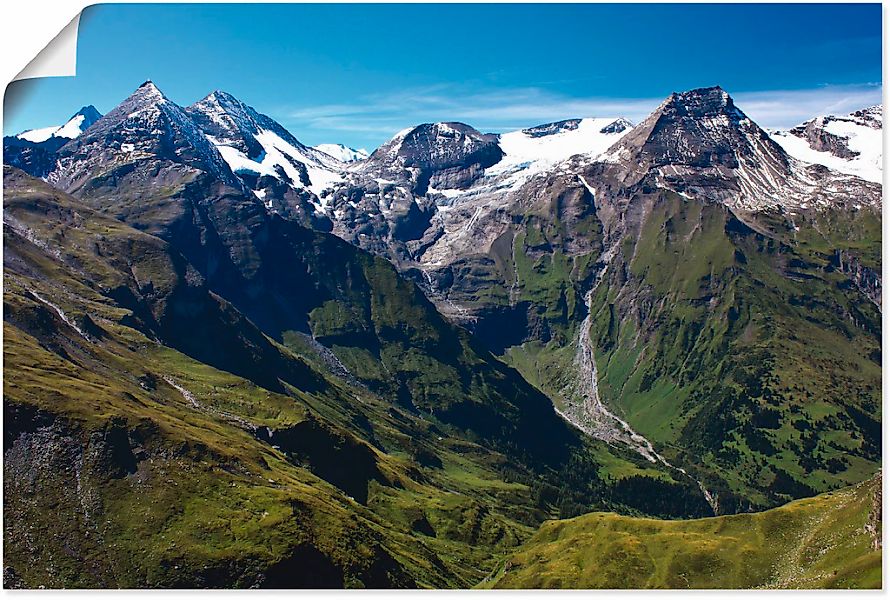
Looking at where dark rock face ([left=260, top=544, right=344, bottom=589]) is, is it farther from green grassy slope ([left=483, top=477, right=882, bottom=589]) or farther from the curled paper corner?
the curled paper corner

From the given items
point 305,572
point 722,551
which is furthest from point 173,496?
point 722,551

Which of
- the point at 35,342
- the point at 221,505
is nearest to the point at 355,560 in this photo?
the point at 221,505

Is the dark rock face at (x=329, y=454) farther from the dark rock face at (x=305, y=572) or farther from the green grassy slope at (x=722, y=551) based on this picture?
the dark rock face at (x=305, y=572)

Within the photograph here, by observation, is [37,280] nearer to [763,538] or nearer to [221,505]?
[221,505]

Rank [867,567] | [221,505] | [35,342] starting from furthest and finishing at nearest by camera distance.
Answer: [35,342]
[221,505]
[867,567]

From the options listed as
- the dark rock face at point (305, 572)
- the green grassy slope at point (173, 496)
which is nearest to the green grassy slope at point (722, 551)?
the green grassy slope at point (173, 496)

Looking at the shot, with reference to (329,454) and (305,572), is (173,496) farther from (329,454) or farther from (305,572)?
(329,454)
